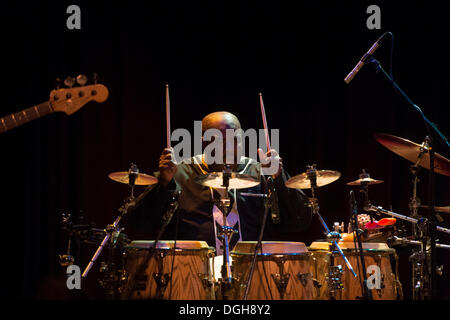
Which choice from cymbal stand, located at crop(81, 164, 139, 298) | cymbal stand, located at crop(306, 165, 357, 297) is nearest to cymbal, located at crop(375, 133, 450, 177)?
cymbal stand, located at crop(306, 165, 357, 297)

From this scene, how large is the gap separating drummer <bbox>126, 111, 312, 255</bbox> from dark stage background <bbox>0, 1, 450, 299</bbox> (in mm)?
599

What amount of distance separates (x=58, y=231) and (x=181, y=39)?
202 centimetres

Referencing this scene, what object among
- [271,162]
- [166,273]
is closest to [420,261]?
[271,162]

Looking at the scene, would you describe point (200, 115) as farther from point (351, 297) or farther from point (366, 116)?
point (351, 297)

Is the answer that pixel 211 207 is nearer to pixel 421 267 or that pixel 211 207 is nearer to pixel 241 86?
pixel 241 86

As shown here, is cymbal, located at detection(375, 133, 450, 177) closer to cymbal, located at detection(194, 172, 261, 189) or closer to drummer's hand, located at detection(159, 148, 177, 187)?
cymbal, located at detection(194, 172, 261, 189)

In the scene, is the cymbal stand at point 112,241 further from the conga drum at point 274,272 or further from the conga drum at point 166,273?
the conga drum at point 274,272

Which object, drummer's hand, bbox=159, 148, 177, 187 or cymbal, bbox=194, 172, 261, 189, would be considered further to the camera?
drummer's hand, bbox=159, 148, 177, 187

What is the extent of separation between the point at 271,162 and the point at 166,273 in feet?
3.06

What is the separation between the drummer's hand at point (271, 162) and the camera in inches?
112

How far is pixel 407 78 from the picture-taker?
4.21m

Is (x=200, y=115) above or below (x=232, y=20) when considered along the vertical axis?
below

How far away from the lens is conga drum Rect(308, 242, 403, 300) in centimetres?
282
